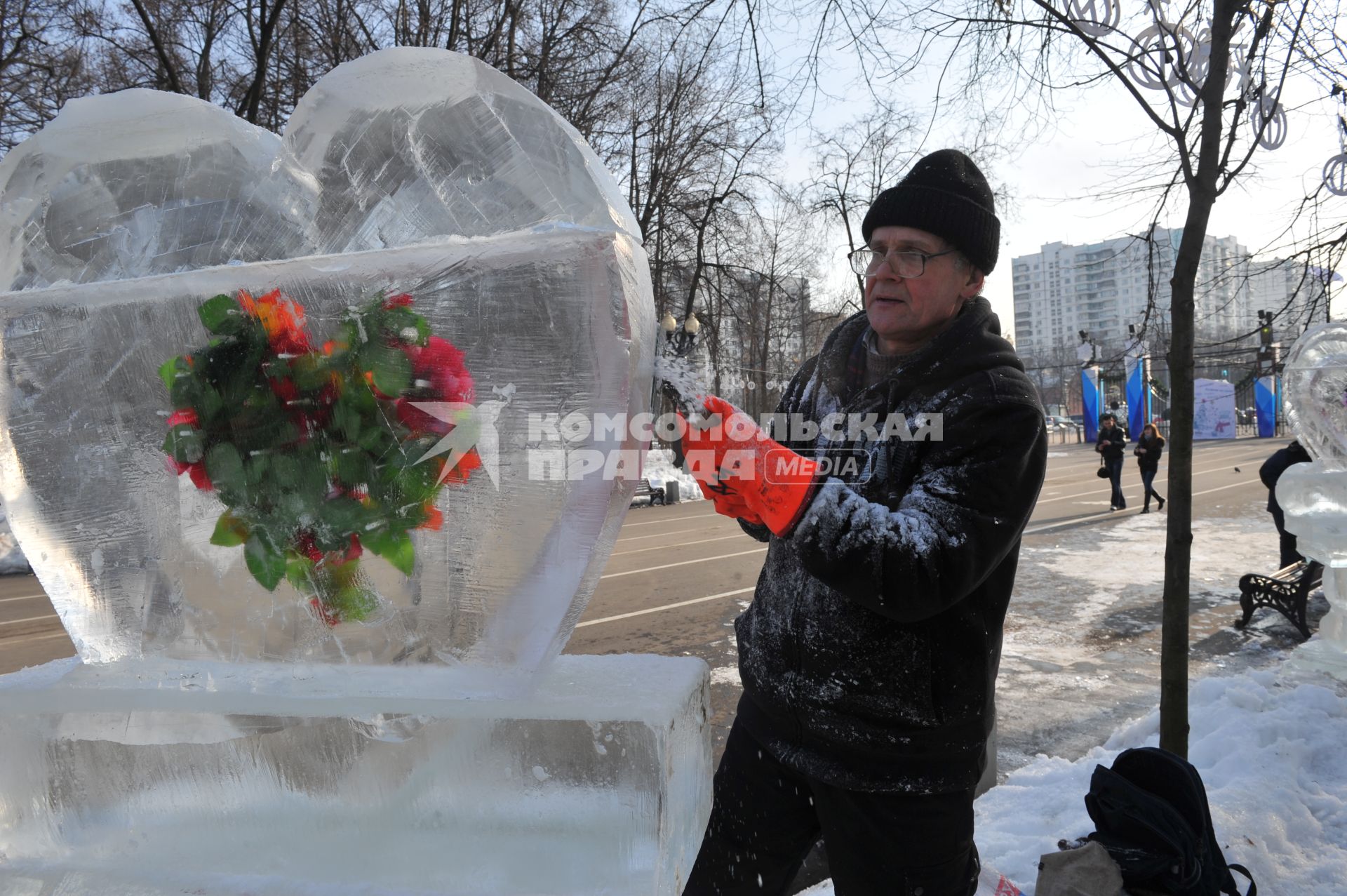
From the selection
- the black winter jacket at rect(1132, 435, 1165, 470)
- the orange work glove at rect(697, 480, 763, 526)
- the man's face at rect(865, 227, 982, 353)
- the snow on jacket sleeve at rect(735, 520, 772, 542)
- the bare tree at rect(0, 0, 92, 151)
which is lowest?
the black winter jacket at rect(1132, 435, 1165, 470)

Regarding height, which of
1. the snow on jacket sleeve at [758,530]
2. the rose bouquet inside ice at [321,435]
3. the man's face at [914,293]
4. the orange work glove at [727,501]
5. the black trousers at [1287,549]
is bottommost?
the black trousers at [1287,549]

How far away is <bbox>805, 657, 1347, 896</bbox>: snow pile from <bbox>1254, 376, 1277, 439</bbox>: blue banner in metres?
29.0

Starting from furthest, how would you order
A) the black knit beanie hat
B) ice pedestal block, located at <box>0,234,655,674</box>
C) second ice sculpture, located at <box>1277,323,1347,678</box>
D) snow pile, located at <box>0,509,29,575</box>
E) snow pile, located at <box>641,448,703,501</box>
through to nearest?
snow pile, located at <box>641,448,703,501</box>, snow pile, located at <box>0,509,29,575</box>, second ice sculpture, located at <box>1277,323,1347,678</box>, the black knit beanie hat, ice pedestal block, located at <box>0,234,655,674</box>

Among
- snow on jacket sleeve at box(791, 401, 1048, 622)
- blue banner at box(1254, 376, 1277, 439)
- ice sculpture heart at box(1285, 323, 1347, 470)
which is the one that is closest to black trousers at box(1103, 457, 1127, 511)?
ice sculpture heart at box(1285, 323, 1347, 470)

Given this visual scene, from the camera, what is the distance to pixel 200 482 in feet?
4.67

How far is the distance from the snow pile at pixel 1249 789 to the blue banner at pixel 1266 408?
95.1ft

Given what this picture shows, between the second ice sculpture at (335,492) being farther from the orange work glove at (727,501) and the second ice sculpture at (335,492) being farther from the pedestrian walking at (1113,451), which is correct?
the pedestrian walking at (1113,451)

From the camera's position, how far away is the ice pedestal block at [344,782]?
4.27ft

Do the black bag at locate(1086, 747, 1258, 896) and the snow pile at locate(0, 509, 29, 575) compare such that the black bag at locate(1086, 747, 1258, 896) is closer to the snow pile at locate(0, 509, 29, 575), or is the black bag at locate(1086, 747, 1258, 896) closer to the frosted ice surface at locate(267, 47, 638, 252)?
the frosted ice surface at locate(267, 47, 638, 252)

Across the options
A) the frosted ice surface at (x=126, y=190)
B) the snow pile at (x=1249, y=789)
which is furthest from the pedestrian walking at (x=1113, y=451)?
the frosted ice surface at (x=126, y=190)

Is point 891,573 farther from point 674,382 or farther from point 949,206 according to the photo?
point 949,206

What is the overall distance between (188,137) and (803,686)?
1409mm

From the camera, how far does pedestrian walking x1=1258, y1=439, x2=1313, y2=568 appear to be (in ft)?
19.7

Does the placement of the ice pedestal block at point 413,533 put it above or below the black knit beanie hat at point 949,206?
below
